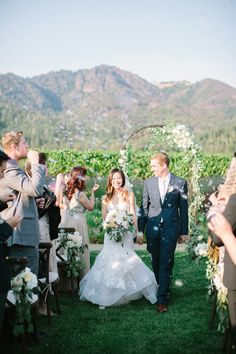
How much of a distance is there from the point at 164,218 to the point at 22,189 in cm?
237

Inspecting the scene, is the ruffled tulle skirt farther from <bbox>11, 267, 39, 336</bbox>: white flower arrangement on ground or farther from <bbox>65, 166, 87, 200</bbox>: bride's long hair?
<bbox>11, 267, 39, 336</bbox>: white flower arrangement on ground

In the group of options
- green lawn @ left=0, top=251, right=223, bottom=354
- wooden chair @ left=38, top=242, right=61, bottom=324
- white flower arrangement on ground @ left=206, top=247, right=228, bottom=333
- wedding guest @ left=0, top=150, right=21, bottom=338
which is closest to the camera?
wedding guest @ left=0, top=150, right=21, bottom=338

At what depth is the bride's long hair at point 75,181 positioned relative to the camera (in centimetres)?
680

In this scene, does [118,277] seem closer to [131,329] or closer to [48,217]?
[131,329]

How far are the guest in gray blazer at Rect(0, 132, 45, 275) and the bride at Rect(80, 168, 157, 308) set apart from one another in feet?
5.95

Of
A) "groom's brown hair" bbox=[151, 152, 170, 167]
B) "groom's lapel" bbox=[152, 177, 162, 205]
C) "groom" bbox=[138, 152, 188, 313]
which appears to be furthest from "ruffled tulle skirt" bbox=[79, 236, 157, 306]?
"groom's brown hair" bbox=[151, 152, 170, 167]

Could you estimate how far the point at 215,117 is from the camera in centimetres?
7144

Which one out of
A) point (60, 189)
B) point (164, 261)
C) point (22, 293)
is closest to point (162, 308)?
point (164, 261)

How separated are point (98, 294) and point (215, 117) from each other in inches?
2687

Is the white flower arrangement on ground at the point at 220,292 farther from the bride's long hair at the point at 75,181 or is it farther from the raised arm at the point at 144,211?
the bride's long hair at the point at 75,181

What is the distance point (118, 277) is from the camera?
6.07 meters

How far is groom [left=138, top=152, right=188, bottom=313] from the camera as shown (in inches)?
234

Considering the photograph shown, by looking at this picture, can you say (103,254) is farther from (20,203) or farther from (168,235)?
(20,203)

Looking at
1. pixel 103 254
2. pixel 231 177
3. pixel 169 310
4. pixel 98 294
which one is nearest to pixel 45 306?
pixel 98 294
